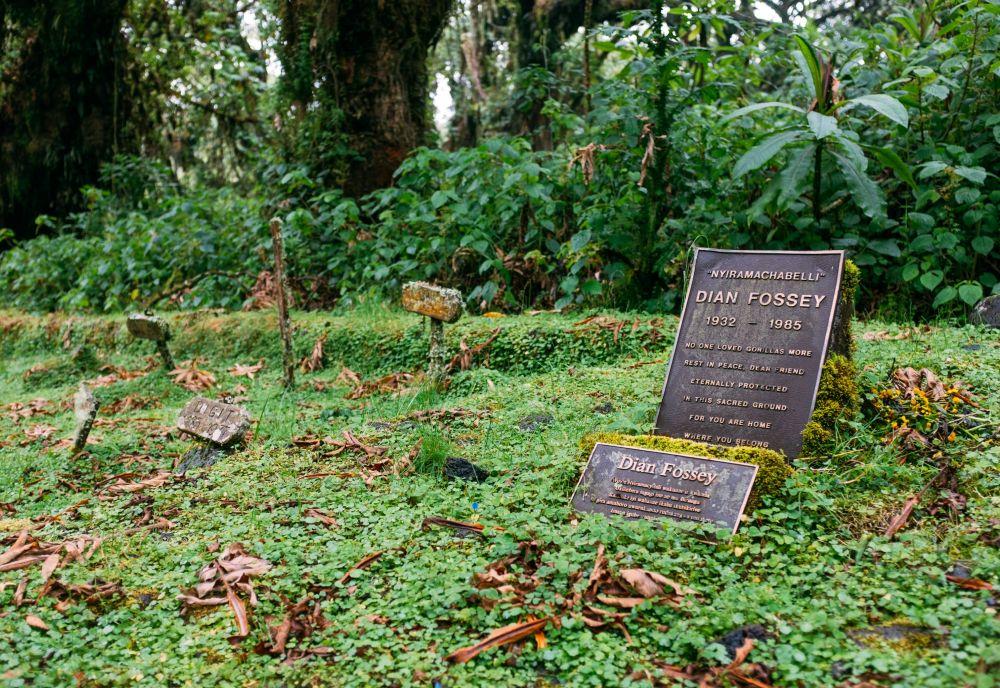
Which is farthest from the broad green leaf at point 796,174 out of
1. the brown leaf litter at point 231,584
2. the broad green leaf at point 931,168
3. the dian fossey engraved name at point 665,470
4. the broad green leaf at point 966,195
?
the brown leaf litter at point 231,584

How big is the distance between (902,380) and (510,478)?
2373 millimetres

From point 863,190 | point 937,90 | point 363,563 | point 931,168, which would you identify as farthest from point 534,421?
point 937,90

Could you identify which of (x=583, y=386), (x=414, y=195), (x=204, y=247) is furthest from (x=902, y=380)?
(x=204, y=247)

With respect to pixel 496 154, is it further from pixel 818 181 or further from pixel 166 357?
pixel 166 357

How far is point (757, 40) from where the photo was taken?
702 cm

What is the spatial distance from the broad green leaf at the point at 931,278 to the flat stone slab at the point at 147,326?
6830mm

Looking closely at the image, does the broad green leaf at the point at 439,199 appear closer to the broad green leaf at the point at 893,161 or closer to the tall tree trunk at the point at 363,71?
the tall tree trunk at the point at 363,71

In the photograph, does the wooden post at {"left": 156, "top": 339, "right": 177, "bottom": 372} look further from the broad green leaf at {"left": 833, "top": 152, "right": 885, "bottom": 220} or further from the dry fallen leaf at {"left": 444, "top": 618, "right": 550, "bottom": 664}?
the broad green leaf at {"left": 833, "top": 152, "right": 885, "bottom": 220}

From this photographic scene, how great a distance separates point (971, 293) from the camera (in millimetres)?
6324

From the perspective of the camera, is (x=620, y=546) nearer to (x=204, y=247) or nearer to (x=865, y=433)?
(x=865, y=433)

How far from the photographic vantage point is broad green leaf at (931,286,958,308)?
6.42 m

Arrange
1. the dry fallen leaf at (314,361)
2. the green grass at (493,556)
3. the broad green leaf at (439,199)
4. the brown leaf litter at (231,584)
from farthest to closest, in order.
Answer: the broad green leaf at (439,199)
the dry fallen leaf at (314,361)
the brown leaf litter at (231,584)
the green grass at (493,556)

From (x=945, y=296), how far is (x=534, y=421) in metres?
3.72

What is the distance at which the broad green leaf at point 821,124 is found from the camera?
5270 mm
